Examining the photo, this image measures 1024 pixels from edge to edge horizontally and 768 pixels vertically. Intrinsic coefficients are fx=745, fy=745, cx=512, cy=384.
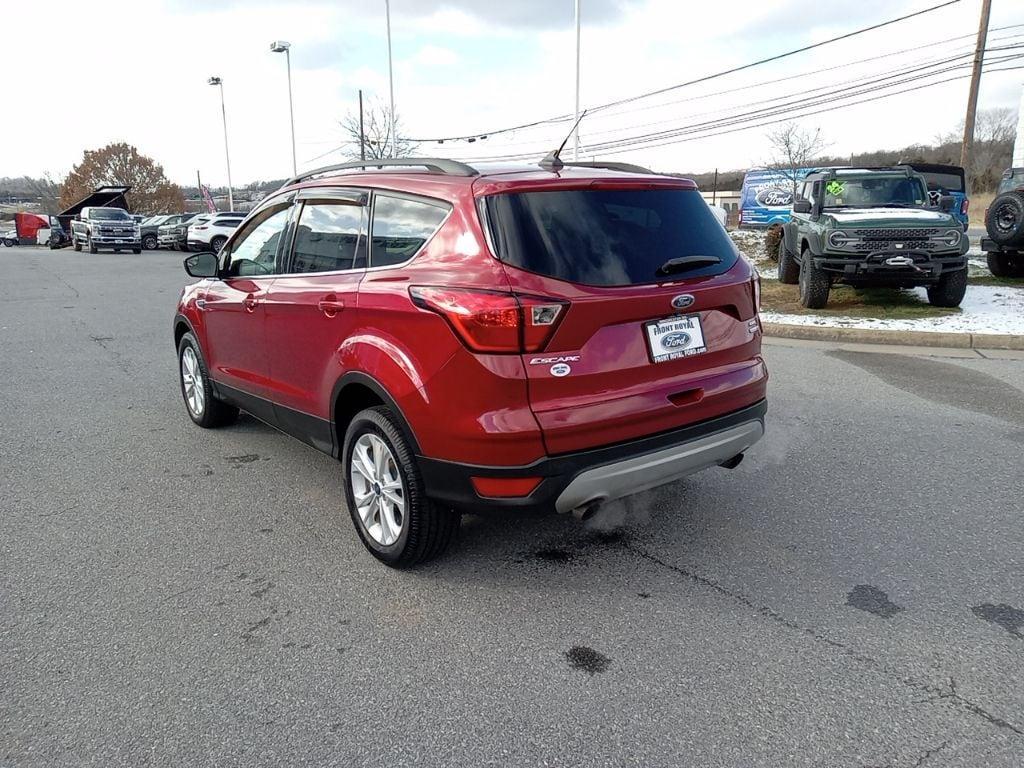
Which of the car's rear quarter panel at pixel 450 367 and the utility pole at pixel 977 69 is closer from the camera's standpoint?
the car's rear quarter panel at pixel 450 367

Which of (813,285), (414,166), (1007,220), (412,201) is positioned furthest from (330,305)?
(1007,220)

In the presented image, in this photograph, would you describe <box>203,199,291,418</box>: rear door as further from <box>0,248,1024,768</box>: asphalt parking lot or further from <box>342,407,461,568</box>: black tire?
<box>342,407,461,568</box>: black tire

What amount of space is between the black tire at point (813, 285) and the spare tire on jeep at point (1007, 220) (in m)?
3.84

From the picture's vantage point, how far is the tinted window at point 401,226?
10.6ft

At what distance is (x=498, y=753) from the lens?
2297mm

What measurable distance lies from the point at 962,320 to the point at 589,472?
8.37 m

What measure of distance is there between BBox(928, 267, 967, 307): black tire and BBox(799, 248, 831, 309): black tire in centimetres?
140

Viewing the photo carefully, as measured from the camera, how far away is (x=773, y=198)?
34031mm

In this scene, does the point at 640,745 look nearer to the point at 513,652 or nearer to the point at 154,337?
the point at 513,652

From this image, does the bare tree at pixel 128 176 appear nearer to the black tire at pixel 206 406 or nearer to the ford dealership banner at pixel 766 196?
the ford dealership banner at pixel 766 196

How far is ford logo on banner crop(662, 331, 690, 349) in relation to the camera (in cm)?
318

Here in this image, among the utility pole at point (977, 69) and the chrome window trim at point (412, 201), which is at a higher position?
the utility pole at point (977, 69)

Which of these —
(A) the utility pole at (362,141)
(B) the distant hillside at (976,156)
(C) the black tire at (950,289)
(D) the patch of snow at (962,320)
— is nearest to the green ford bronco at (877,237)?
(C) the black tire at (950,289)

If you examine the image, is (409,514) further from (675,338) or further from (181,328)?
(181,328)
